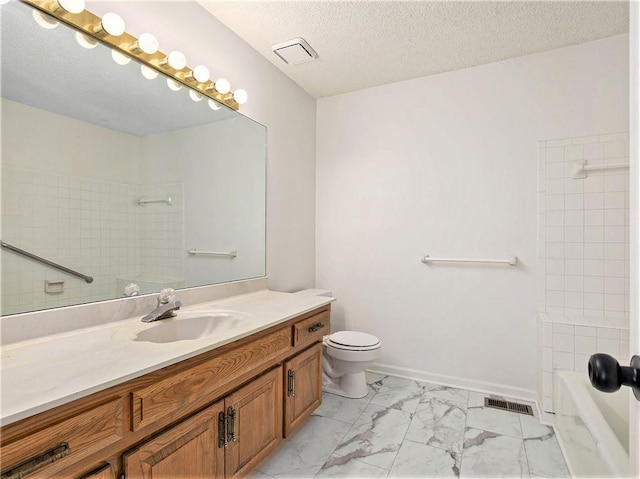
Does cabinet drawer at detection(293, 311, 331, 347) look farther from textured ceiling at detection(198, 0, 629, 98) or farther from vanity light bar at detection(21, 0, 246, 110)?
textured ceiling at detection(198, 0, 629, 98)

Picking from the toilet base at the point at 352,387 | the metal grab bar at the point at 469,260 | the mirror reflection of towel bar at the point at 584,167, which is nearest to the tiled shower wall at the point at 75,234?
the toilet base at the point at 352,387

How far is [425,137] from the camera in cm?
265

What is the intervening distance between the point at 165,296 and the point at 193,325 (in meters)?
0.19

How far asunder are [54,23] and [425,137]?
7.49ft

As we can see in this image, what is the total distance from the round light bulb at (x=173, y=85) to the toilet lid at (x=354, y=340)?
1.81 metres

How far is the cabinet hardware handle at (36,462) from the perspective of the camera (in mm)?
712

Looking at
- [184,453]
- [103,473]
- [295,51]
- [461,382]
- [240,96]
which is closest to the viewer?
[103,473]

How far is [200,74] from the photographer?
1777mm

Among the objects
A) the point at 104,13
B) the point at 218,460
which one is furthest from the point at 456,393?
the point at 104,13

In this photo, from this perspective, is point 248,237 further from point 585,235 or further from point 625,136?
point 625,136

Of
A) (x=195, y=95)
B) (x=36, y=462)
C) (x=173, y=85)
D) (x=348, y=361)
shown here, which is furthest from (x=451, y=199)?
(x=36, y=462)

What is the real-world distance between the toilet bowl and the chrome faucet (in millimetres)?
1161

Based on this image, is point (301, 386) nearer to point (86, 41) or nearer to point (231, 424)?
point (231, 424)

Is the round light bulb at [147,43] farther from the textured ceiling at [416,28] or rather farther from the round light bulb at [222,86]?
the textured ceiling at [416,28]
